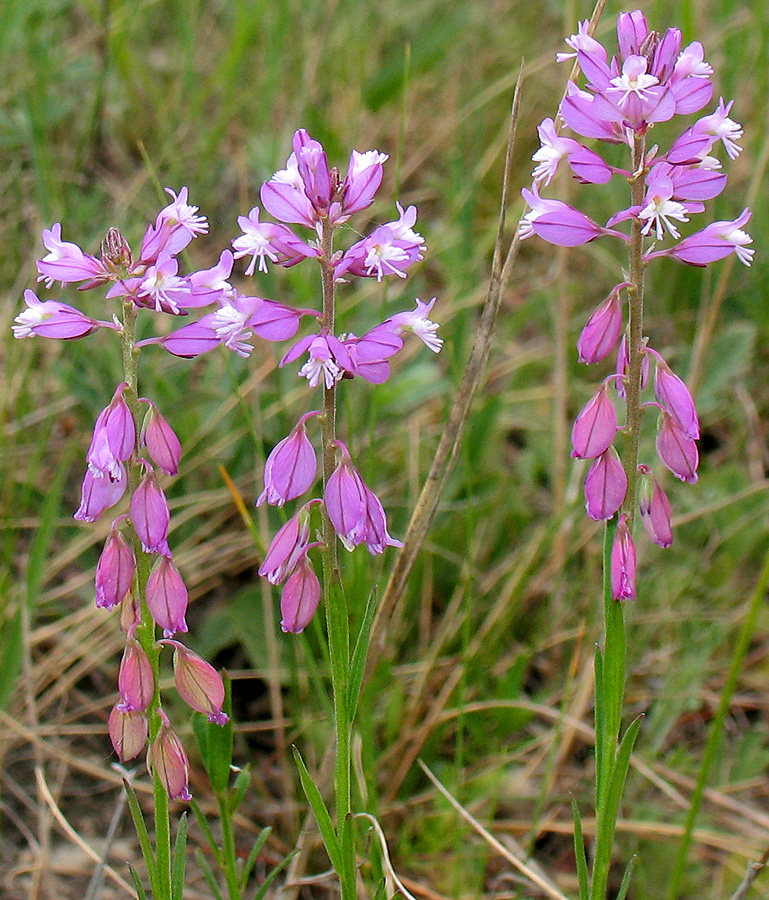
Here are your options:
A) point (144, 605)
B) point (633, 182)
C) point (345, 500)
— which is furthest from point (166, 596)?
point (633, 182)

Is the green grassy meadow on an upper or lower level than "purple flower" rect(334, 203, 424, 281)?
lower

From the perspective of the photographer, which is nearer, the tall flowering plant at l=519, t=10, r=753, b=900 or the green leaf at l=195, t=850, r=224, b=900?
the tall flowering plant at l=519, t=10, r=753, b=900

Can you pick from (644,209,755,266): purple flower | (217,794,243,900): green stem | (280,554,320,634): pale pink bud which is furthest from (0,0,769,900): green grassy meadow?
(644,209,755,266): purple flower

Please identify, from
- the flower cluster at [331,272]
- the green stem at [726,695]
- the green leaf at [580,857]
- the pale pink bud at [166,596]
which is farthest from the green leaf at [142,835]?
the green stem at [726,695]

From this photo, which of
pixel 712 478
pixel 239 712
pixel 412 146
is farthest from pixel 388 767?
pixel 412 146

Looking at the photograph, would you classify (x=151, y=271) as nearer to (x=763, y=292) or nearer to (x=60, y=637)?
(x=60, y=637)

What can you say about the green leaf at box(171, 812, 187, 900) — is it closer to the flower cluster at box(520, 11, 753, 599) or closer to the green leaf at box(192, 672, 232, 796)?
the green leaf at box(192, 672, 232, 796)
